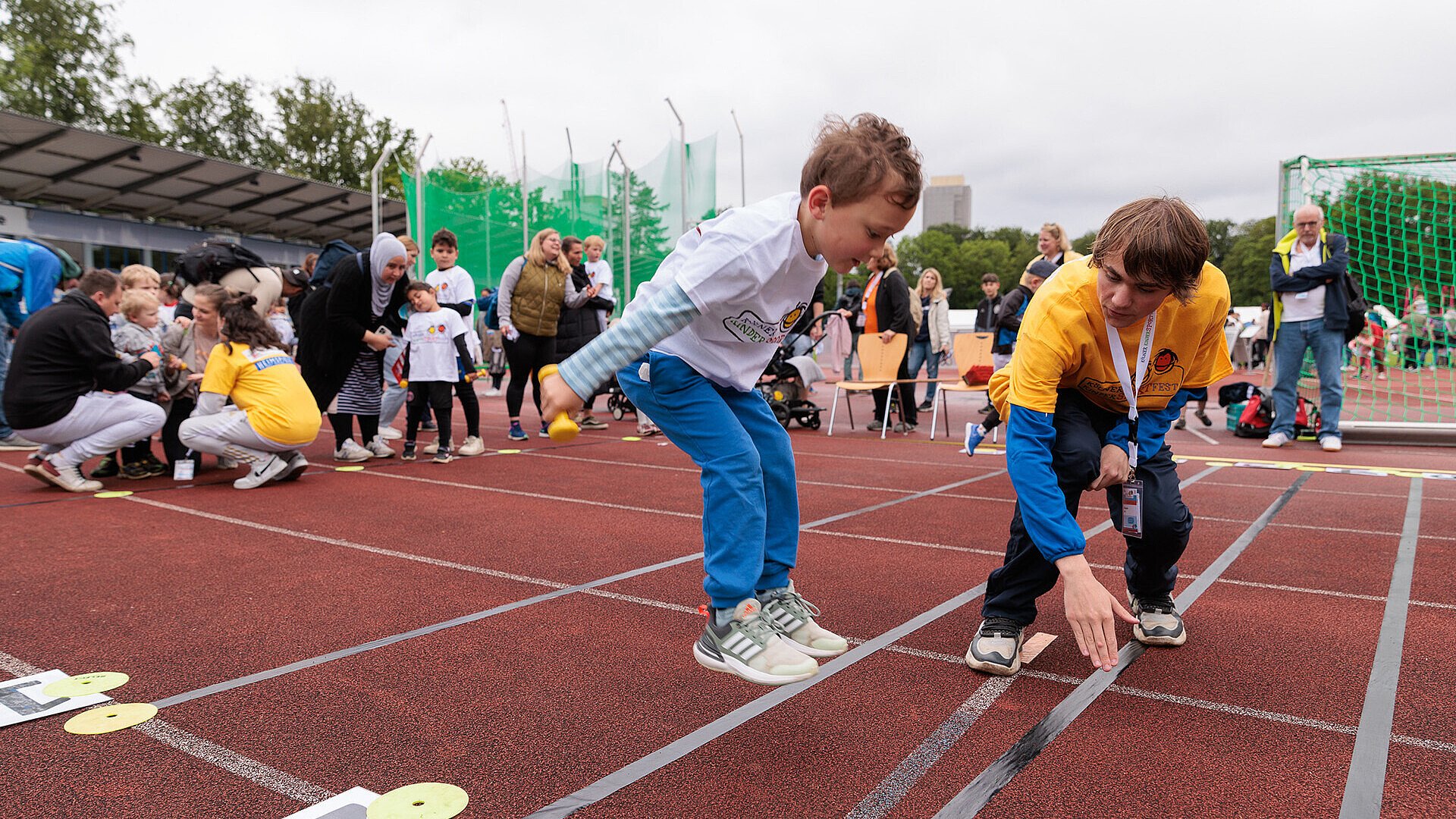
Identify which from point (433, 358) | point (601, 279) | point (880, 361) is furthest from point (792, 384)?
point (433, 358)

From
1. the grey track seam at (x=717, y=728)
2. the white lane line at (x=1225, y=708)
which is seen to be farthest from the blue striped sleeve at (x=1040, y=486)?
the grey track seam at (x=717, y=728)

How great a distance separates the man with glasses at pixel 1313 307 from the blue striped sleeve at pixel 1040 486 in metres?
6.60

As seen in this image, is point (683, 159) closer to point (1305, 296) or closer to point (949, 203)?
point (1305, 296)

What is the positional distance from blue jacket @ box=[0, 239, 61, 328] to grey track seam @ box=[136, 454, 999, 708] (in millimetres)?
3783

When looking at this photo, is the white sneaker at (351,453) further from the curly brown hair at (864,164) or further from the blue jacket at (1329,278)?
the blue jacket at (1329,278)

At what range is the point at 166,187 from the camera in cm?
1994

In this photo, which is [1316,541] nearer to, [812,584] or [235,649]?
[812,584]

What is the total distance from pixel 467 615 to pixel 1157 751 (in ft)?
7.40

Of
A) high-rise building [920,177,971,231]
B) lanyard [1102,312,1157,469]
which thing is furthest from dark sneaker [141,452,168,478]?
high-rise building [920,177,971,231]

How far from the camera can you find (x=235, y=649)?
284 centimetres

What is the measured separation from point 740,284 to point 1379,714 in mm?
2012

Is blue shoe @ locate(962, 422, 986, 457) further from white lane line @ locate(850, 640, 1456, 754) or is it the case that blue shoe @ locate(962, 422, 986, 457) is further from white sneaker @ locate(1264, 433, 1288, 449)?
white sneaker @ locate(1264, 433, 1288, 449)

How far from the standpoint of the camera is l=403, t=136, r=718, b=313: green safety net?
1814cm

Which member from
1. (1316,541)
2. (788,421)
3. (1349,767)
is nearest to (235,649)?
(1349,767)
